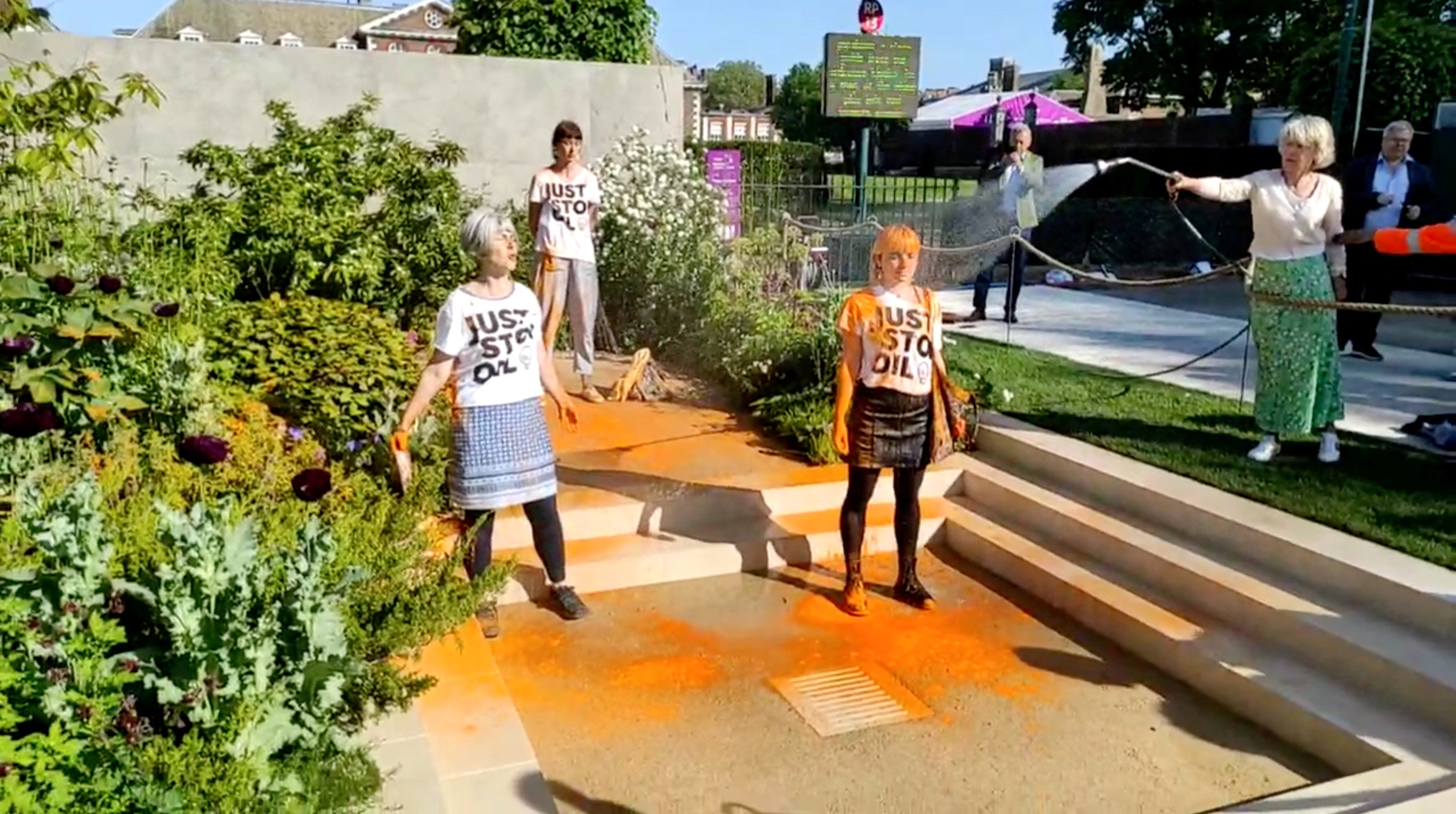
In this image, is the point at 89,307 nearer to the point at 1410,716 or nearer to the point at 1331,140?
the point at 1410,716

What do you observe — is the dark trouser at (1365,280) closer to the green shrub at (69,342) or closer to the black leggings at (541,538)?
the black leggings at (541,538)

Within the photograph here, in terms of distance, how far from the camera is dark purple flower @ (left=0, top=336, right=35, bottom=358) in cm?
365

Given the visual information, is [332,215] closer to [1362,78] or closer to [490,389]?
[490,389]

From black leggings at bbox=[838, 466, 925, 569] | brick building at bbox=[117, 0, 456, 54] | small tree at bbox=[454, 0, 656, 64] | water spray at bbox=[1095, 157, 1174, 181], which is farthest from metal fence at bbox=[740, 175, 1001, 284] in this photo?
brick building at bbox=[117, 0, 456, 54]

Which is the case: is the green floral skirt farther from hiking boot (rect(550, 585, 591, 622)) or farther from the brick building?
the brick building

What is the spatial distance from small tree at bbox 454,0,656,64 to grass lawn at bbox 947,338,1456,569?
448 cm

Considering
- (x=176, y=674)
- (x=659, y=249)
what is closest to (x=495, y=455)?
(x=176, y=674)

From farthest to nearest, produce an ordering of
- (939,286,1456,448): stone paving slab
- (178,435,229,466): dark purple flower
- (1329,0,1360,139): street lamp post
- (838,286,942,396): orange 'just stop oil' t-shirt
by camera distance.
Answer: (1329,0,1360,139): street lamp post < (939,286,1456,448): stone paving slab < (838,286,942,396): orange 'just stop oil' t-shirt < (178,435,229,466): dark purple flower

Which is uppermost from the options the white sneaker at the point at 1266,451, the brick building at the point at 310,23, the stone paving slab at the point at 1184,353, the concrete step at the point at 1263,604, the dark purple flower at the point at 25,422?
the brick building at the point at 310,23

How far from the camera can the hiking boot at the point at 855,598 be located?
4703mm

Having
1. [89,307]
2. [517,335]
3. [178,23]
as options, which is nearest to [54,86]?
[89,307]

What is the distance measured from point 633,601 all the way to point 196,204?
350cm

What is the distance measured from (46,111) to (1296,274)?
5.84 m

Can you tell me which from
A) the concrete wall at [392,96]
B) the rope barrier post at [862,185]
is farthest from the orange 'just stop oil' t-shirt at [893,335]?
the rope barrier post at [862,185]
